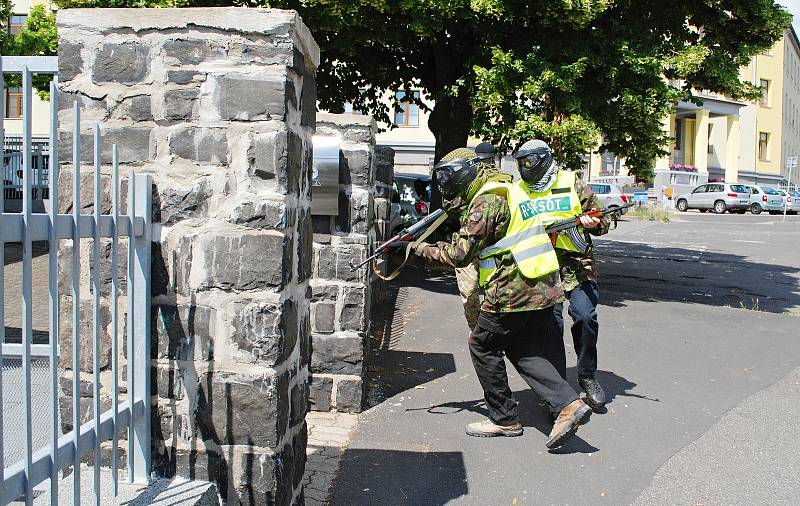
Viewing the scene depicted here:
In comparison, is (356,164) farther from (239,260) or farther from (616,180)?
(616,180)

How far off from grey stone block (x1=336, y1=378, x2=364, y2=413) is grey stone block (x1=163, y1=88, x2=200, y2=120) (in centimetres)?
319

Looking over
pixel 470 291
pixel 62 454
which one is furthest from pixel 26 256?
pixel 470 291

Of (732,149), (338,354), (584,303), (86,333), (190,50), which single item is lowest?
(338,354)

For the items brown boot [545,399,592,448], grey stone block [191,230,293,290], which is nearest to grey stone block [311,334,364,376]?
brown boot [545,399,592,448]

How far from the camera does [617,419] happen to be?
6.04 meters

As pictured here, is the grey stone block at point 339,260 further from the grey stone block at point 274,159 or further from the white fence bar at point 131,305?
the white fence bar at point 131,305

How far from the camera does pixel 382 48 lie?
13.6m

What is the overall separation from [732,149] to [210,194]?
58.5 metres

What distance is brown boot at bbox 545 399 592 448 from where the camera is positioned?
5.14m

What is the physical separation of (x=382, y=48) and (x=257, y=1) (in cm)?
273

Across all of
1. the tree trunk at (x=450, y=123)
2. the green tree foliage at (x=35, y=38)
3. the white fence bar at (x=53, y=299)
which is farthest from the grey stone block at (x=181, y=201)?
the green tree foliage at (x=35, y=38)

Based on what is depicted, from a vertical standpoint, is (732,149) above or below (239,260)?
above

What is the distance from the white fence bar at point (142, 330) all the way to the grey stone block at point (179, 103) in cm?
29

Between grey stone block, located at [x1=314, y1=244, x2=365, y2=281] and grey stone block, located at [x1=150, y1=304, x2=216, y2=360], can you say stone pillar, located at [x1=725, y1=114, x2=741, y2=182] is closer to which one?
grey stone block, located at [x1=314, y1=244, x2=365, y2=281]
